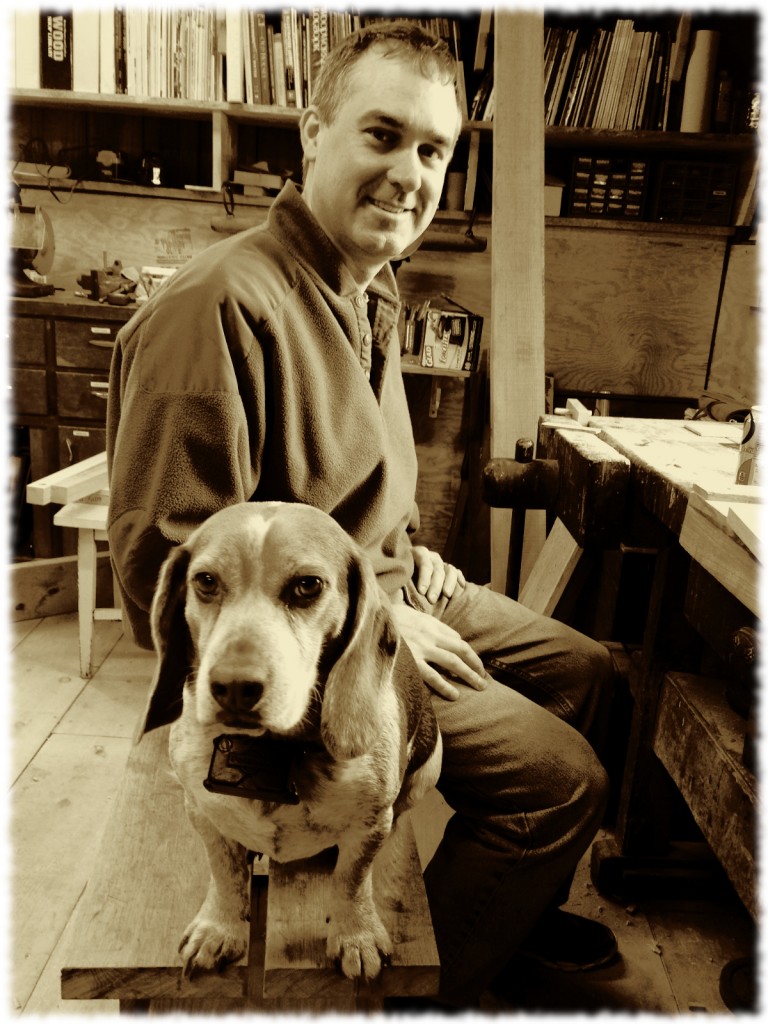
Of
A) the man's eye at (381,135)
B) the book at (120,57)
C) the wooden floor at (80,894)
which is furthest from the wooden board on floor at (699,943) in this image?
the book at (120,57)

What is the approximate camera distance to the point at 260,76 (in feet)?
10.2

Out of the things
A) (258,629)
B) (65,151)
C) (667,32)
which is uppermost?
(667,32)

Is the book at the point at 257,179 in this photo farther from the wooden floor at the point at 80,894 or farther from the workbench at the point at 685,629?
the wooden floor at the point at 80,894

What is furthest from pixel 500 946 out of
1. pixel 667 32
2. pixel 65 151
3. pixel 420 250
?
pixel 65 151

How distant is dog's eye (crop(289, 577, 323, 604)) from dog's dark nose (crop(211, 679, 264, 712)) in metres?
0.11

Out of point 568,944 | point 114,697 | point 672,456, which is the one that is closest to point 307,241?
point 672,456

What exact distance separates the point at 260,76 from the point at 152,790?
2.83m

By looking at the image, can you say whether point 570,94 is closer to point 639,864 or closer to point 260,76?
point 260,76

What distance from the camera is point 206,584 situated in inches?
32.2

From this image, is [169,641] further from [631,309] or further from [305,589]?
[631,309]

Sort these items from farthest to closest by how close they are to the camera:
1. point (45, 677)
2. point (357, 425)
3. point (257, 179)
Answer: point (257, 179) < point (45, 677) < point (357, 425)

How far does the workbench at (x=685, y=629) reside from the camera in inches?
44.8

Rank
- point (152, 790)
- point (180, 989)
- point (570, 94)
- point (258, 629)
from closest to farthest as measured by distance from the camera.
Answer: point (258, 629)
point (180, 989)
point (152, 790)
point (570, 94)

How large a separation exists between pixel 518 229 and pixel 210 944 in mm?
2113
